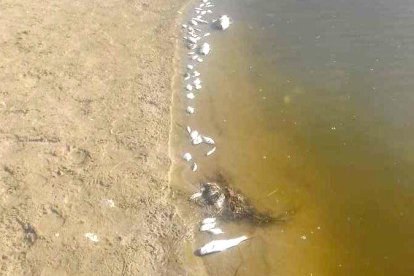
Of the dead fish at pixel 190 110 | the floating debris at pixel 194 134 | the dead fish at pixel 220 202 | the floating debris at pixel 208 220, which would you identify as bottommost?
the floating debris at pixel 208 220

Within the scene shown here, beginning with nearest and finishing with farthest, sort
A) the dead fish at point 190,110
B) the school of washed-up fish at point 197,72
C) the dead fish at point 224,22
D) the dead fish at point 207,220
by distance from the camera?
1. the school of washed-up fish at point 197,72
2. the dead fish at point 207,220
3. the dead fish at point 190,110
4. the dead fish at point 224,22

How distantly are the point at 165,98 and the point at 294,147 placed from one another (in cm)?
186

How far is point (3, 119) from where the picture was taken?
556cm

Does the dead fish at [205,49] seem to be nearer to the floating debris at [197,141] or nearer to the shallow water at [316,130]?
the shallow water at [316,130]

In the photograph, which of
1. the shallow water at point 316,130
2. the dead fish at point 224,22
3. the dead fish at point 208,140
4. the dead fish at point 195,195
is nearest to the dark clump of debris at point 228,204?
the dead fish at point 195,195

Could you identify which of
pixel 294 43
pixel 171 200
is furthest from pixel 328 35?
pixel 171 200

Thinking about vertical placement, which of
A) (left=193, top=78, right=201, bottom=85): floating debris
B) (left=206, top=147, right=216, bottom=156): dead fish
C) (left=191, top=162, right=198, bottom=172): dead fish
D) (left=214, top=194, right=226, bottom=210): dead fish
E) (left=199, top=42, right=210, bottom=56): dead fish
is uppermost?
(left=199, top=42, right=210, bottom=56): dead fish

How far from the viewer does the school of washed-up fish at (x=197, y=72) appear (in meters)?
4.61

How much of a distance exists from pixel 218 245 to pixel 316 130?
6.94 feet

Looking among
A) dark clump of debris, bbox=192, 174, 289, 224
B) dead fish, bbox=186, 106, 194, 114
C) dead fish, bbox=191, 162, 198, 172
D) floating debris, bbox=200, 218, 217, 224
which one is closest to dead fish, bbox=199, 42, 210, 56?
dead fish, bbox=186, 106, 194, 114

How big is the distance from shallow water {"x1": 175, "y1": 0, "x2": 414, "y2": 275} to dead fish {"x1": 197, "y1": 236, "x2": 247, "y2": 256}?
0.07 meters

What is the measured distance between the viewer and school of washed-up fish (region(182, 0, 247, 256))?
4.61 metres

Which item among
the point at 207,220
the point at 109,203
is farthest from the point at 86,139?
the point at 207,220

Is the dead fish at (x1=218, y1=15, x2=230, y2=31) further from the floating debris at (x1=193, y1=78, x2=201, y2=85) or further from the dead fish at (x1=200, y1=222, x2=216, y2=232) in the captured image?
the dead fish at (x1=200, y1=222, x2=216, y2=232)
